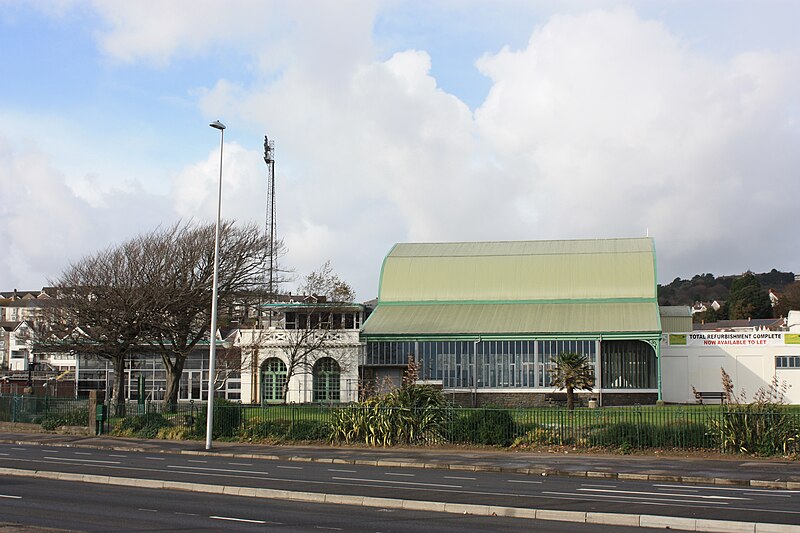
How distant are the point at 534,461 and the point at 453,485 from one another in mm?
6214

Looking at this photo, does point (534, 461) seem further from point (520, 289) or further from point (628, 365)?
point (520, 289)

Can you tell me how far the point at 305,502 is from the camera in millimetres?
17531

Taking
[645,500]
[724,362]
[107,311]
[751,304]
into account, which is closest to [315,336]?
[107,311]

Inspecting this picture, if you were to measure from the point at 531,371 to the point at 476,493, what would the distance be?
3358 cm

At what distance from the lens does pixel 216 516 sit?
15.4 meters

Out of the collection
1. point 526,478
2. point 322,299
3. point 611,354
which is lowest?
point 526,478

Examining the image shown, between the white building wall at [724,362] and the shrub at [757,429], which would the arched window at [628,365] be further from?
the shrub at [757,429]

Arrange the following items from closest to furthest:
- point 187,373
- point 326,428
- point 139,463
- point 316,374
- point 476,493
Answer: point 476,493
point 139,463
point 326,428
point 316,374
point 187,373

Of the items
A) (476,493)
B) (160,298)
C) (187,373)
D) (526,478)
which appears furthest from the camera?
(187,373)

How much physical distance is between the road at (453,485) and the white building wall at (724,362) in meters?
32.2

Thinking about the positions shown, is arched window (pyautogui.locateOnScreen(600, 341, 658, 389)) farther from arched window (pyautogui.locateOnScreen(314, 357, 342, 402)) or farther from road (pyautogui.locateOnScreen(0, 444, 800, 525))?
road (pyautogui.locateOnScreen(0, 444, 800, 525))

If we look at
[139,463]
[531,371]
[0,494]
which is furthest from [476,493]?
[531,371]

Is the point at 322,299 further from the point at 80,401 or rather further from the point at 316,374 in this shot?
the point at 80,401

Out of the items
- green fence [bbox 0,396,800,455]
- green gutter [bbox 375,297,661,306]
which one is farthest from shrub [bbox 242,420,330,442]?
green gutter [bbox 375,297,661,306]
